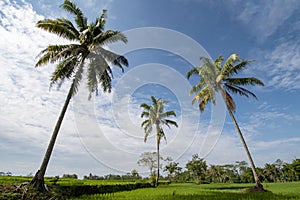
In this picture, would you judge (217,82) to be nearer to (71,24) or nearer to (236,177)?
(71,24)

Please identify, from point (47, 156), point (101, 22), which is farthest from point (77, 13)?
point (47, 156)

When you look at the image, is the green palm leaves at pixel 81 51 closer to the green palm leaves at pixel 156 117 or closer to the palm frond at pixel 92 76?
the palm frond at pixel 92 76

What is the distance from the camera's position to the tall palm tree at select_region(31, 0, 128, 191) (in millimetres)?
12664

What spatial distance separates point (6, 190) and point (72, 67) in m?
7.31

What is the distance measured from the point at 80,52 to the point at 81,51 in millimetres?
189

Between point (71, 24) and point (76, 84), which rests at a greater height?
point (71, 24)

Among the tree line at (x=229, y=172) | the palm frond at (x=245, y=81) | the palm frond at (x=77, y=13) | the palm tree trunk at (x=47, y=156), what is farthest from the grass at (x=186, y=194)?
the tree line at (x=229, y=172)

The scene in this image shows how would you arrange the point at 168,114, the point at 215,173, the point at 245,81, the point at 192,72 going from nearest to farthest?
the point at 245,81, the point at 192,72, the point at 168,114, the point at 215,173

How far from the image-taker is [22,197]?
9102 mm

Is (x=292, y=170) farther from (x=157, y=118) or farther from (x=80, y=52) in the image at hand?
(x=80, y=52)

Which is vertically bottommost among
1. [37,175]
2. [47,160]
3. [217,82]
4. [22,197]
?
[22,197]

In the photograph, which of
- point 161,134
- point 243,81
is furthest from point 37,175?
point 161,134

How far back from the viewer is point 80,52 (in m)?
13.7

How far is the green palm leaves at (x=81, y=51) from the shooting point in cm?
1273
